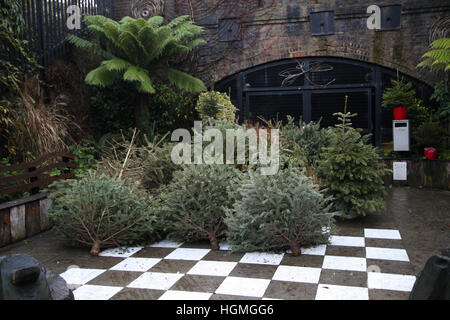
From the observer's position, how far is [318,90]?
902cm

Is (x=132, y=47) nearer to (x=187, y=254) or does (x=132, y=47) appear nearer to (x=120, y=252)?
(x=120, y=252)

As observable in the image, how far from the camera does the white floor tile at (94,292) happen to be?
2686mm

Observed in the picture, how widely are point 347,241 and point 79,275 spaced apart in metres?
2.37

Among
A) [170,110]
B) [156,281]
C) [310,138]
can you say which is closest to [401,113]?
[310,138]

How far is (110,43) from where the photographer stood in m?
8.19

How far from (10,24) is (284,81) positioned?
5457 millimetres

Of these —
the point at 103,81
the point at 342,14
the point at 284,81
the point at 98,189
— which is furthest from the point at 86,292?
the point at 342,14

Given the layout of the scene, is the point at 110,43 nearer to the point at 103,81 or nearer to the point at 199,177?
the point at 103,81

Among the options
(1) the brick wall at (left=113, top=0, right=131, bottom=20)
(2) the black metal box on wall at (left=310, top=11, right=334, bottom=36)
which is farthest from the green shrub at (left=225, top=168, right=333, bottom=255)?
(1) the brick wall at (left=113, top=0, right=131, bottom=20)

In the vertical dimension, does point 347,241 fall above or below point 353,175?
below

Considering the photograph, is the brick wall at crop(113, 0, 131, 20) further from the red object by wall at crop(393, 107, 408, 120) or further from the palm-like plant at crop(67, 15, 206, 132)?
the red object by wall at crop(393, 107, 408, 120)

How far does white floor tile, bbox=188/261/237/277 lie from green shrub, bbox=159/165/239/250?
0.41 m

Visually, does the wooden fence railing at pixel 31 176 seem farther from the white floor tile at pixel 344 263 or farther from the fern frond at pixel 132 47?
the fern frond at pixel 132 47

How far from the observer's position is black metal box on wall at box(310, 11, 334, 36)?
8828 millimetres
